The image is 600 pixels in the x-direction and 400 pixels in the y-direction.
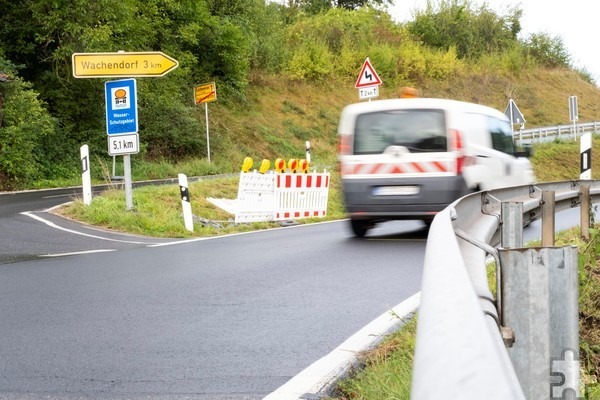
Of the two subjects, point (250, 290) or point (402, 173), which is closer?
point (250, 290)

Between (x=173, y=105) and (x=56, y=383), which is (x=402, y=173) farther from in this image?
(x=173, y=105)

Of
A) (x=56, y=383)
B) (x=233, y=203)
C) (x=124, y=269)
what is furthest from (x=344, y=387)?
(x=233, y=203)

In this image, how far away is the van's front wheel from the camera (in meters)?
13.5

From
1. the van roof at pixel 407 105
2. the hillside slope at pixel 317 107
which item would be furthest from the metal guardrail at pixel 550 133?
the van roof at pixel 407 105

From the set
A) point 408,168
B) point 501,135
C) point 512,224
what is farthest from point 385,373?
point 501,135

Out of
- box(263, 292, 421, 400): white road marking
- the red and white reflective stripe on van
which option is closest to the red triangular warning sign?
the red and white reflective stripe on van

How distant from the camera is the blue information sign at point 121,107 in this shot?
1689 cm

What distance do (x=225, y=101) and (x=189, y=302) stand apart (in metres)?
36.6

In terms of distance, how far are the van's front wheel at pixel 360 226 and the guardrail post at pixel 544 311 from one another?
1030 cm

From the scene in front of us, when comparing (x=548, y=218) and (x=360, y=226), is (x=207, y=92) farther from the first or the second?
(x=548, y=218)

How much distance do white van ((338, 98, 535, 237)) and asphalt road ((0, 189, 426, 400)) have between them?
0.63m

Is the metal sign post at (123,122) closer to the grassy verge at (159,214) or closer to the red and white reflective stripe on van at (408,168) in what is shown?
the grassy verge at (159,214)

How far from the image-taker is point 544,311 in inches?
116

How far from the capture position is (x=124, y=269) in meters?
9.77
